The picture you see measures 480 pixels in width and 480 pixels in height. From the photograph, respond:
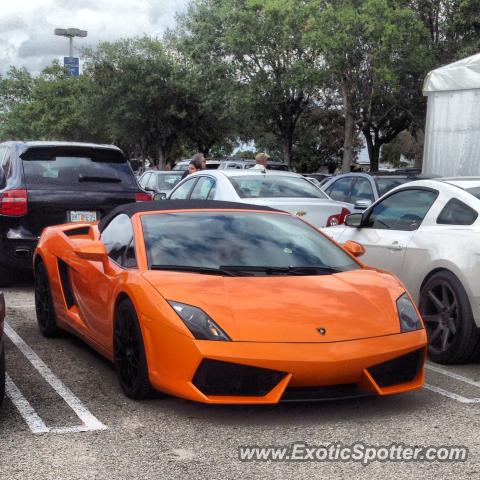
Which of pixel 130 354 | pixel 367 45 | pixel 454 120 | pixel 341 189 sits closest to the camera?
pixel 130 354

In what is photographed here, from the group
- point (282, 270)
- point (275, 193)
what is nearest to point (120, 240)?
point (282, 270)

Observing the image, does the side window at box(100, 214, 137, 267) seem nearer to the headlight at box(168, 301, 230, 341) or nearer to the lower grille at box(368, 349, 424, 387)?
the headlight at box(168, 301, 230, 341)

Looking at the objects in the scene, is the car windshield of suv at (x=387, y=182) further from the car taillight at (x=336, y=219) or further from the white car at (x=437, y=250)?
the white car at (x=437, y=250)

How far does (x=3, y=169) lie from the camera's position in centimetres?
1045

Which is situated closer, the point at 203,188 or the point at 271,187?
the point at 271,187

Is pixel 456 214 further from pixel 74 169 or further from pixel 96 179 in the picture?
pixel 74 169

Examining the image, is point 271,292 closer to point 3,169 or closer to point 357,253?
point 357,253

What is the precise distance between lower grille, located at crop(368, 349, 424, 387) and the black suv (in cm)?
587

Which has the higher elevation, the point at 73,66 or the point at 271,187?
the point at 73,66

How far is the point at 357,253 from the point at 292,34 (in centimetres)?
2761

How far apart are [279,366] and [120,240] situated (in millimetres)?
1876

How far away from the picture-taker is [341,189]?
1410 centimetres

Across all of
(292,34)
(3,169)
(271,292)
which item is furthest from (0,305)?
(292,34)

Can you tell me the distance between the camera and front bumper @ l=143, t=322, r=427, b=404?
4664mm
